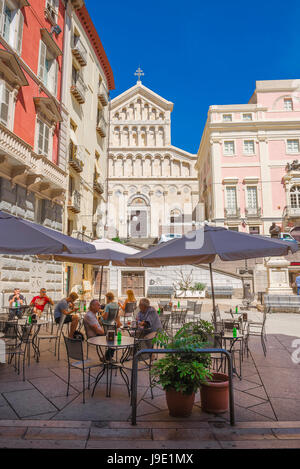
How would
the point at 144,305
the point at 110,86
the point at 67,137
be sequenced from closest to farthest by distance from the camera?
the point at 144,305 < the point at 67,137 < the point at 110,86

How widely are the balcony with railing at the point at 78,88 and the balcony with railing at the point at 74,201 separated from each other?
18.9 ft

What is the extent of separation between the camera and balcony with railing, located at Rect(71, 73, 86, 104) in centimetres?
1851

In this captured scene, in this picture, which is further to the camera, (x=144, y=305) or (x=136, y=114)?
(x=136, y=114)

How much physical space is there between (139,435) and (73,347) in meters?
1.58

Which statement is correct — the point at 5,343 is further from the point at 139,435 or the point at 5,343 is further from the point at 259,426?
the point at 259,426

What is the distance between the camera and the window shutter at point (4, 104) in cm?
1188

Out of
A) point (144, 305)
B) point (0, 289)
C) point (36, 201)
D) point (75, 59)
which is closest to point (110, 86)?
point (75, 59)

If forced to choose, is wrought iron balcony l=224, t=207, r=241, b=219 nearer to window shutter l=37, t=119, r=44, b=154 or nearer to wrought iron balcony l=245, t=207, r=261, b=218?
wrought iron balcony l=245, t=207, r=261, b=218

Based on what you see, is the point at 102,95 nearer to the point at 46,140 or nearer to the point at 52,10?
the point at 52,10

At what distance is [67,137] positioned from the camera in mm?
17734

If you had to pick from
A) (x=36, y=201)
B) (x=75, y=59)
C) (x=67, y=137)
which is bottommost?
(x=36, y=201)

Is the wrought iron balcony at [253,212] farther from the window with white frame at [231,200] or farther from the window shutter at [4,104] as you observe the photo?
the window shutter at [4,104]

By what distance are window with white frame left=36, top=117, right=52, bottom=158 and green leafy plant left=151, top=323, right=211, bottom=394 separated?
1325cm

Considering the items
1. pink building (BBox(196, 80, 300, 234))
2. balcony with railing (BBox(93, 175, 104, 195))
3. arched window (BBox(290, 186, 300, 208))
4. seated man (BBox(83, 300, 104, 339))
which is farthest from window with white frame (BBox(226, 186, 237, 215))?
seated man (BBox(83, 300, 104, 339))
